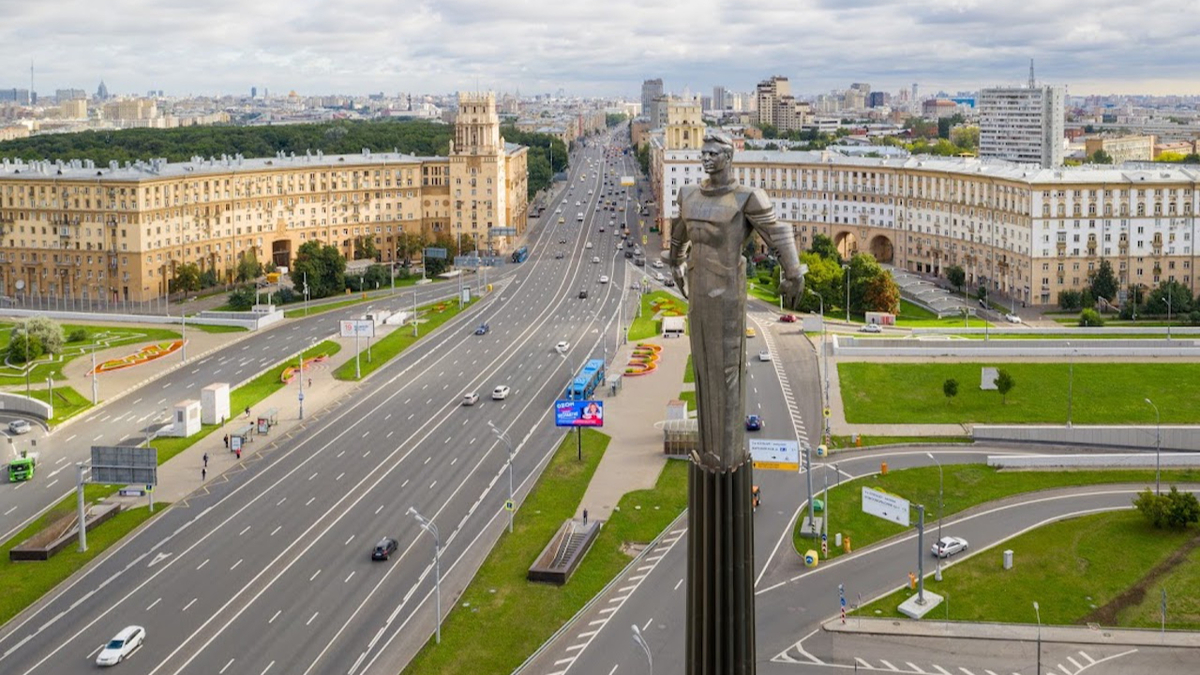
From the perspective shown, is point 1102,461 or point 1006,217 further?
point 1006,217

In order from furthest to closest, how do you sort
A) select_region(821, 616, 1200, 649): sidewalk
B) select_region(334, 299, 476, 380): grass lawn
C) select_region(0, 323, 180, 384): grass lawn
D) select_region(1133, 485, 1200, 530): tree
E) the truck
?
select_region(334, 299, 476, 380): grass lawn → select_region(0, 323, 180, 384): grass lawn → the truck → select_region(1133, 485, 1200, 530): tree → select_region(821, 616, 1200, 649): sidewalk

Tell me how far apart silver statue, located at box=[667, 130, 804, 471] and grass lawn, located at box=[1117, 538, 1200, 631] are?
35.8m

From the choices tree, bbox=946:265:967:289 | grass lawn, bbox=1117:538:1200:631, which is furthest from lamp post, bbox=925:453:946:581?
tree, bbox=946:265:967:289

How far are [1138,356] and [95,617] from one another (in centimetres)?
8379

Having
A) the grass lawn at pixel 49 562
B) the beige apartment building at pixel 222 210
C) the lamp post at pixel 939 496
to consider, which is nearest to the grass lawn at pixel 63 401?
the grass lawn at pixel 49 562

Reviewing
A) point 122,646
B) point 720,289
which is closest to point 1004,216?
point 122,646

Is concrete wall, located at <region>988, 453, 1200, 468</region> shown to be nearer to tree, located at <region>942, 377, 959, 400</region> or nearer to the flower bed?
tree, located at <region>942, 377, 959, 400</region>

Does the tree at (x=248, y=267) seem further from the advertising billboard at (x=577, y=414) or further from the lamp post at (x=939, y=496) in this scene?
the lamp post at (x=939, y=496)

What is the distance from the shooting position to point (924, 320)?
433ft

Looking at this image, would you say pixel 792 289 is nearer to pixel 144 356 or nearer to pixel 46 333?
pixel 144 356

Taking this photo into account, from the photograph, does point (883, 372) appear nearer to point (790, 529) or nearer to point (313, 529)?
point (790, 529)

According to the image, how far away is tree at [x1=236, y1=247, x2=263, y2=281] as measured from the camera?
156 meters

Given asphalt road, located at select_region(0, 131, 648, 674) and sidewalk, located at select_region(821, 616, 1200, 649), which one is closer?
sidewalk, located at select_region(821, 616, 1200, 649)

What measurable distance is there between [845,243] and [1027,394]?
9282 cm
